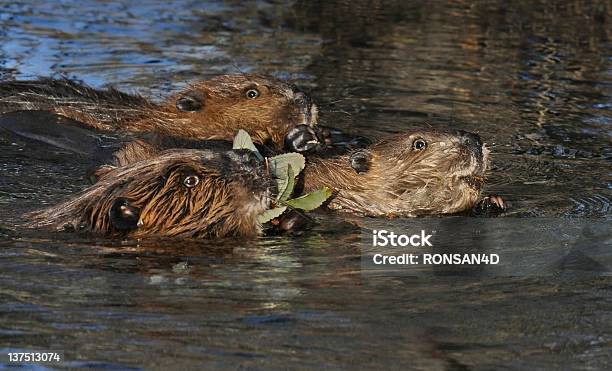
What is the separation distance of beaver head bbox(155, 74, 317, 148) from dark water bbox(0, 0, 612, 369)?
2.30 ft

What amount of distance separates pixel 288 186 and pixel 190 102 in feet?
6.61

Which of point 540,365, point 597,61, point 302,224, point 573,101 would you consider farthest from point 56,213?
point 597,61

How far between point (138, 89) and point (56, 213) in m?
3.70

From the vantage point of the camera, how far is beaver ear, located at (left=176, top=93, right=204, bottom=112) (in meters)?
7.87

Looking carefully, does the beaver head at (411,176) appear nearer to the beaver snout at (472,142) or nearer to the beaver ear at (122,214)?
the beaver snout at (472,142)

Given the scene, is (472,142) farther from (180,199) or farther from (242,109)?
(242,109)

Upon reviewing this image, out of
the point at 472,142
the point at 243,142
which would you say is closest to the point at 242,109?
the point at 243,142

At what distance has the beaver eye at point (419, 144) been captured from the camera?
21.7 feet

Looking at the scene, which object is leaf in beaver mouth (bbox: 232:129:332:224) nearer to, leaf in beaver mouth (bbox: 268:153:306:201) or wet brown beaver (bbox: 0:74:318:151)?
leaf in beaver mouth (bbox: 268:153:306:201)

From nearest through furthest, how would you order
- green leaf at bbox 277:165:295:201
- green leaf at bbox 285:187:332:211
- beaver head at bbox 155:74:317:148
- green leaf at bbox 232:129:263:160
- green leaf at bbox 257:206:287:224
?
green leaf at bbox 257:206:287:224, green leaf at bbox 277:165:295:201, green leaf at bbox 285:187:332:211, green leaf at bbox 232:129:263:160, beaver head at bbox 155:74:317:148

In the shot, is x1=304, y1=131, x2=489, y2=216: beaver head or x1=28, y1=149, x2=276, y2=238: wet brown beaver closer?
x1=28, y1=149, x2=276, y2=238: wet brown beaver

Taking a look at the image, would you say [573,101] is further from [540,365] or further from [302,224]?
[540,365]

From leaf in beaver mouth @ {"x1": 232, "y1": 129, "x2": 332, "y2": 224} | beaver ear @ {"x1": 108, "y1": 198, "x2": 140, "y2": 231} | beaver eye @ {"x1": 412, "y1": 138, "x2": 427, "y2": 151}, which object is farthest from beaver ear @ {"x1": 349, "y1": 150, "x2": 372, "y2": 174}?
beaver ear @ {"x1": 108, "y1": 198, "x2": 140, "y2": 231}

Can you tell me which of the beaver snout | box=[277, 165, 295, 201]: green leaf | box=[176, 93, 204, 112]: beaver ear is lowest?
box=[176, 93, 204, 112]: beaver ear
